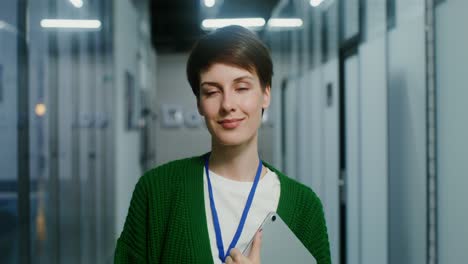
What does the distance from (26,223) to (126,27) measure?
13.4 ft

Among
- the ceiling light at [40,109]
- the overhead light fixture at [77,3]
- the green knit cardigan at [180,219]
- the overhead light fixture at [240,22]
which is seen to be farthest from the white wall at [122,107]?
the green knit cardigan at [180,219]

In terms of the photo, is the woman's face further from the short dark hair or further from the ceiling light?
the ceiling light

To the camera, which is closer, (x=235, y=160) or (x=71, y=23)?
(x=235, y=160)

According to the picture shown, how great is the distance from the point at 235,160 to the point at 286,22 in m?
5.05

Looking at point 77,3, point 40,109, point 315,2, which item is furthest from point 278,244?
point 315,2

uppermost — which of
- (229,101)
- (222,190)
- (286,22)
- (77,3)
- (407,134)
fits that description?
(286,22)

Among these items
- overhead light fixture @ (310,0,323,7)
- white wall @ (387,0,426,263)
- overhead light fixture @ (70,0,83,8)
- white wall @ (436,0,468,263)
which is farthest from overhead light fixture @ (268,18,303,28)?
white wall @ (436,0,468,263)

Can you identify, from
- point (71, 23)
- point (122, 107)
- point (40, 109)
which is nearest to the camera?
point (40, 109)

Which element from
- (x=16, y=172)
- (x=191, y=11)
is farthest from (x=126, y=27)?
(x=16, y=172)

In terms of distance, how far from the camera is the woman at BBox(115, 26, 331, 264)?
3.23 ft

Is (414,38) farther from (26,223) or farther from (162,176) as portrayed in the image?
(26,223)

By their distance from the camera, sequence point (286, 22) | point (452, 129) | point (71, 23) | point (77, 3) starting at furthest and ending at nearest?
point (286, 22) < point (77, 3) < point (71, 23) < point (452, 129)

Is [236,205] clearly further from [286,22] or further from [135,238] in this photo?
[286,22]

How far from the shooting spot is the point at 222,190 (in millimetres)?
1045
